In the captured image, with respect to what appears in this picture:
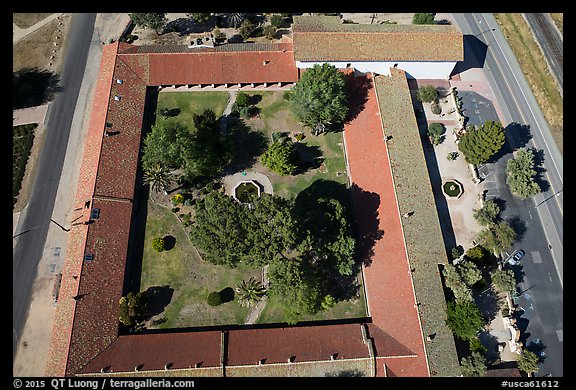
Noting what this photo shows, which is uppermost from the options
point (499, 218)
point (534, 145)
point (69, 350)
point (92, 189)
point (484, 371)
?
point (534, 145)

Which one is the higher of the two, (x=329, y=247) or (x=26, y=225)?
(x=26, y=225)

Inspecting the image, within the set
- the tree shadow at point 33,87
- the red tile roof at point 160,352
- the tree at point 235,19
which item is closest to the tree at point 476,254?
the red tile roof at point 160,352

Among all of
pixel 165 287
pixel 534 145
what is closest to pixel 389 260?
pixel 165 287

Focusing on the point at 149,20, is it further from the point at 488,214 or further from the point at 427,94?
the point at 488,214

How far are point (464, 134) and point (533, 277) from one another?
81.3 ft

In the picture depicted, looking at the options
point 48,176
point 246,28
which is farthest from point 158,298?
point 246,28

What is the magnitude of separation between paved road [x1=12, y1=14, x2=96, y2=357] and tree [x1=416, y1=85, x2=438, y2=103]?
61620 millimetres

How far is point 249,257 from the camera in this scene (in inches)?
1869

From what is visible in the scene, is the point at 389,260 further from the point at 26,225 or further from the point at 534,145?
the point at 26,225

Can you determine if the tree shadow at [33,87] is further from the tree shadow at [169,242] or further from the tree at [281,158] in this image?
the tree at [281,158]

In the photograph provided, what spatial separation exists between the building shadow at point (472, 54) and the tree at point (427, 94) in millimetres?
7959

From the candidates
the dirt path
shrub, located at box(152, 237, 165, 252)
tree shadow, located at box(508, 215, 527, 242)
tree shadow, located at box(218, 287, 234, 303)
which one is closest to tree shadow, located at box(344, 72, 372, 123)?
tree shadow, located at box(508, 215, 527, 242)

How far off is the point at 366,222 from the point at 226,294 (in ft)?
75.5

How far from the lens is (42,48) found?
2936 inches
